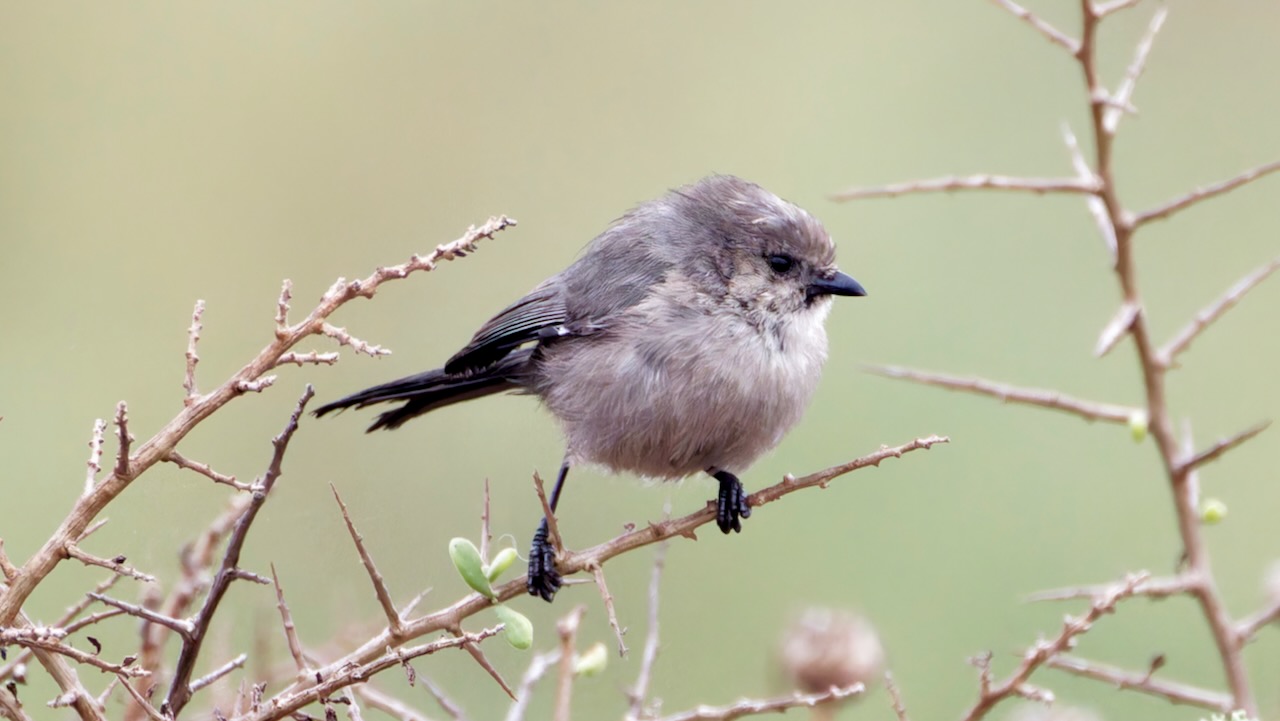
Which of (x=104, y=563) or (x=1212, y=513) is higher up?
(x=104, y=563)

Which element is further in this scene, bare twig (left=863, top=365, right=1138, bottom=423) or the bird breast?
the bird breast

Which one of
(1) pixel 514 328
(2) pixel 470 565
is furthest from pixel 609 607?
(1) pixel 514 328

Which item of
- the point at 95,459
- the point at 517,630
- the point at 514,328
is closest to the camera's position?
the point at 95,459

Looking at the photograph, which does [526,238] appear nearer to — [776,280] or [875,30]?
[776,280]

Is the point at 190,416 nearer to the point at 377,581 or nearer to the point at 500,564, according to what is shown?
the point at 377,581

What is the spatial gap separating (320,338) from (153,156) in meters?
4.51

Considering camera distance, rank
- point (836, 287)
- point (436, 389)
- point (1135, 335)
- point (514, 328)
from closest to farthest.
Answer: point (1135, 335) → point (836, 287) → point (436, 389) → point (514, 328)

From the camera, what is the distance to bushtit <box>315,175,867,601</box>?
3393 millimetres

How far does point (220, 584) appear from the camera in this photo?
1761 mm

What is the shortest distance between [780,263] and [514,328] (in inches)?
31.4

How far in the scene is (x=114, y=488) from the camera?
5.48 feet

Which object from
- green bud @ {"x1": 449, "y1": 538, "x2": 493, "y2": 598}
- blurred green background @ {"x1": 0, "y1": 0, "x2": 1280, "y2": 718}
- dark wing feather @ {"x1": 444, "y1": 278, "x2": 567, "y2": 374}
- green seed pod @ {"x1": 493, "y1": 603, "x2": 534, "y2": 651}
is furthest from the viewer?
blurred green background @ {"x1": 0, "y1": 0, "x2": 1280, "y2": 718}

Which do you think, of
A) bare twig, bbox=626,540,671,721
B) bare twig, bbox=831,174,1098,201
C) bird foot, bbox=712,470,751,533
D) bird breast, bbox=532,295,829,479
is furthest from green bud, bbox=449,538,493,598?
bird breast, bbox=532,295,829,479

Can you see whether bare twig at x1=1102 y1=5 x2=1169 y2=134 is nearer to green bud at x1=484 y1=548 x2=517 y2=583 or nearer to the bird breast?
green bud at x1=484 y1=548 x2=517 y2=583
